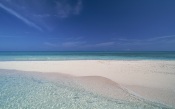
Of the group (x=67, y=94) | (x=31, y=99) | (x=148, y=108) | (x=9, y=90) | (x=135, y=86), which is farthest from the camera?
(x=135, y=86)

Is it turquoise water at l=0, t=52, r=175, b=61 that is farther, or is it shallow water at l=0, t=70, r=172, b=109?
turquoise water at l=0, t=52, r=175, b=61

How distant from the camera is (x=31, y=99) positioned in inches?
270

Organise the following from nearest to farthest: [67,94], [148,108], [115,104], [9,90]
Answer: [148,108], [115,104], [67,94], [9,90]

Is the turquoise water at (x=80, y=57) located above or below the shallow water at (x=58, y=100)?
above

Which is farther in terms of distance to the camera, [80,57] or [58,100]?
[80,57]

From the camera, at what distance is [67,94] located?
7.55m

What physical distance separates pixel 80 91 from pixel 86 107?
2.05 meters

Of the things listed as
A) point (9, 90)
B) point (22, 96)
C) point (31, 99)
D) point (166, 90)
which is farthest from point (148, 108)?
point (9, 90)

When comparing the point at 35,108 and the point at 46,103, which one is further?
the point at 46,103

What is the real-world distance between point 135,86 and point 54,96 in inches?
209

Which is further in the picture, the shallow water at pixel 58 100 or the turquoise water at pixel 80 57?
the turquoise water at pixel 80 57

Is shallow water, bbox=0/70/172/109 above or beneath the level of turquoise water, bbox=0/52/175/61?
beneath

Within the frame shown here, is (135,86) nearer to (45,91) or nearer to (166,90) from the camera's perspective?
(166,90)

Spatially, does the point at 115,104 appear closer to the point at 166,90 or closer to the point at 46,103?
the point at 46,103
